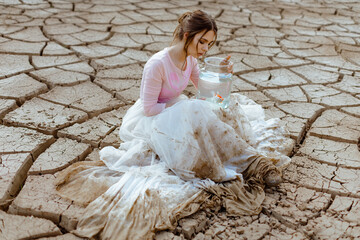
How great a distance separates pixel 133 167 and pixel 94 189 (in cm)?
24

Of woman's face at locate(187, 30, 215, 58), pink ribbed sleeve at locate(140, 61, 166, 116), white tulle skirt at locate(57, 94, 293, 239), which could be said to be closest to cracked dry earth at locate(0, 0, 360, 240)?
white tulle skirt at locate(57, 94, 293, 239)

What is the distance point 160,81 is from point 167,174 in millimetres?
514

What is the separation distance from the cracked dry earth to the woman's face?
0.85 metres

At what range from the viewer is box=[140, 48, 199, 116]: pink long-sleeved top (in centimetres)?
207

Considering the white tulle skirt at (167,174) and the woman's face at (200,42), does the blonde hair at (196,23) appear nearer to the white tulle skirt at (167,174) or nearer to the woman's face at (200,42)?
the woman's face at (200,42)

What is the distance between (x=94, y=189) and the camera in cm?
195

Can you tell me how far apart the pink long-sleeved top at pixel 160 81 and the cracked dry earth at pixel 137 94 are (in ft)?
1.68

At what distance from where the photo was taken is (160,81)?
211cm

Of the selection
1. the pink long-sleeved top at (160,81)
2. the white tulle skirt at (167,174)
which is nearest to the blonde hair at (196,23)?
the pink long-sleeved top at (160,81)

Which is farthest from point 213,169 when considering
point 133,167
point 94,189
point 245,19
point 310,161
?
point 245,19

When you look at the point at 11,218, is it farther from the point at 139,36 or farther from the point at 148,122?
the point at 139,36

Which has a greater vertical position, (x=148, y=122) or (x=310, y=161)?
(x=148, y=122)

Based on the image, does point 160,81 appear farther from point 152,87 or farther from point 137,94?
point 137,94

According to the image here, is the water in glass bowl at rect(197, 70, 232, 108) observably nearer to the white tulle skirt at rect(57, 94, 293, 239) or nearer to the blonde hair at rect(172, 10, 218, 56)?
the white tulle skirt at rect(57, 94, 293, 239)
